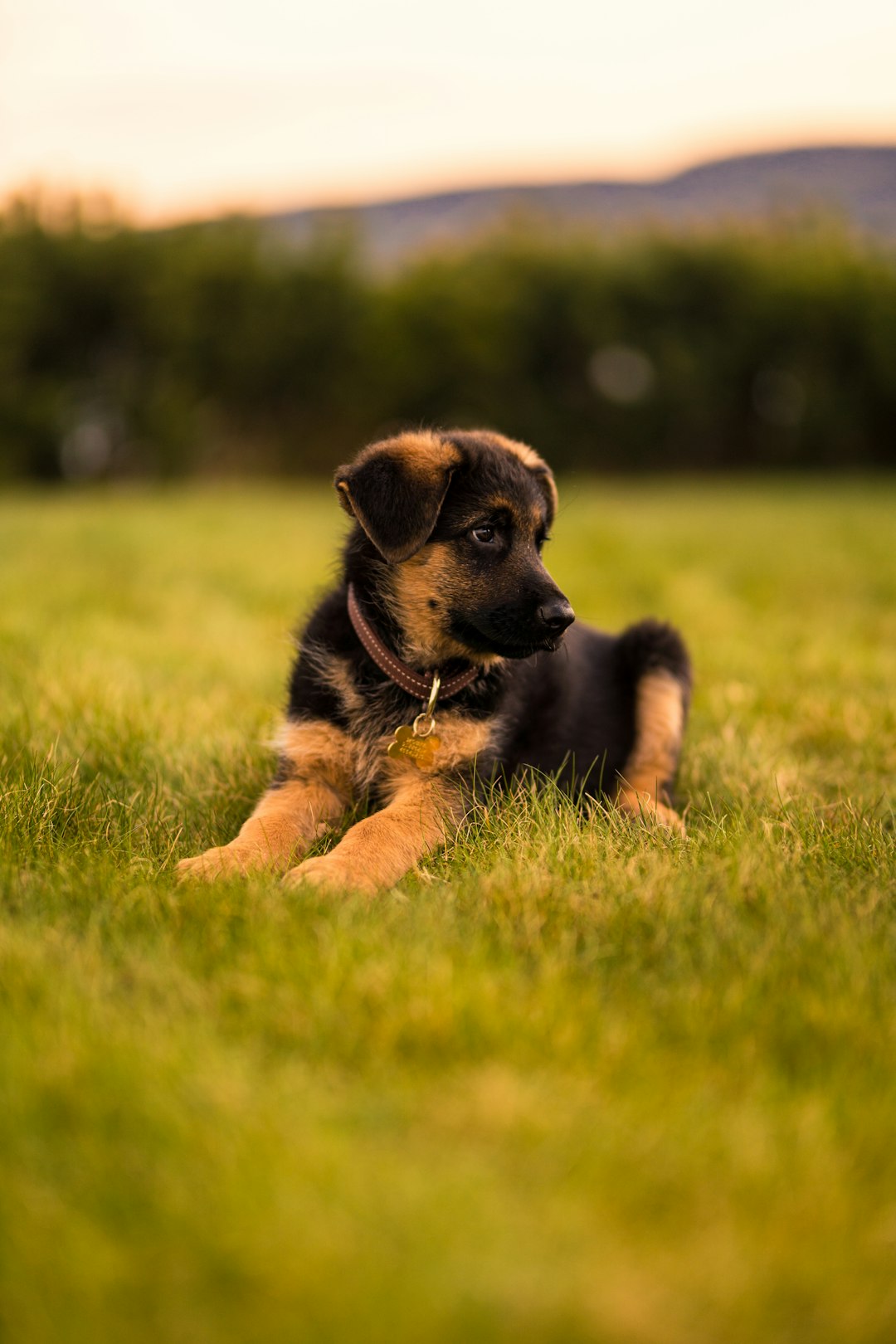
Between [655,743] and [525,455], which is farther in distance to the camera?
[655,743]

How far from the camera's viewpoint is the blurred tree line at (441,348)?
2733 centimetres

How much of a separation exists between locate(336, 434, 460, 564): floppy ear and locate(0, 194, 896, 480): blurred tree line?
80.4ft

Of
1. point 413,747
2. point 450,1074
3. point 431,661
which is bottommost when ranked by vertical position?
point 450,1074

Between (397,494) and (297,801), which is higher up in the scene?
(397,494)

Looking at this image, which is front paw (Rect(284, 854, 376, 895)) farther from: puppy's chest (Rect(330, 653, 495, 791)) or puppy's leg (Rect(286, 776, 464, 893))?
puppy's chest (Rect(330, 653, 495, 791))

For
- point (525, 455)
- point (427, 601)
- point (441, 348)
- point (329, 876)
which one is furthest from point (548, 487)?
point (441, 348)

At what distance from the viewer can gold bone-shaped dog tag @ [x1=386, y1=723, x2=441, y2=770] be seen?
3762 mm

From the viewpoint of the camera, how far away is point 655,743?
15.3ft

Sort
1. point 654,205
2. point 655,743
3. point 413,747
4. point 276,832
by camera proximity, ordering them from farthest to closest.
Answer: point 654,205 < point 655,743 < point 413,747 < point 276,832

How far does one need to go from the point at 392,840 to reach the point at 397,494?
1210 millimetres

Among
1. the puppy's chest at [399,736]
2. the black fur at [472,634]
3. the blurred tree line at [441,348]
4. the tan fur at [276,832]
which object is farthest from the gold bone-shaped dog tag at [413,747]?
the blurred tree line at [441,348]

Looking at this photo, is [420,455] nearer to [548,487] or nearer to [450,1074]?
[548,487]

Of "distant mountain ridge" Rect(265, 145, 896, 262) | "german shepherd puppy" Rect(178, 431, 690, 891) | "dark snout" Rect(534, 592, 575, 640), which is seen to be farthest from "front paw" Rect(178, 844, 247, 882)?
"distant mountain ridge" Rect(265, 145, 896, 262)

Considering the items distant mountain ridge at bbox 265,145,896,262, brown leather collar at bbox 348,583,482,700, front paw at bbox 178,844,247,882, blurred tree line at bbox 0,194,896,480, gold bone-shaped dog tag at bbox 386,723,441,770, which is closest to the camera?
front paw at bbox 178,844,247,882
